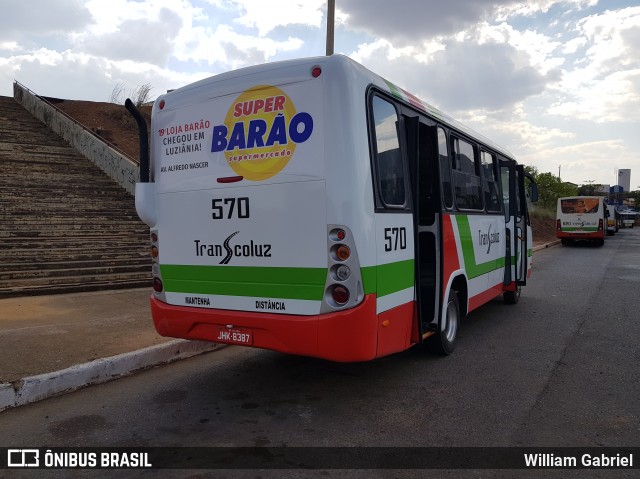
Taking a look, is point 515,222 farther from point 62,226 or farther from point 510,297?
point 62,226

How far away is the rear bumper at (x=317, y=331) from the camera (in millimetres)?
4125

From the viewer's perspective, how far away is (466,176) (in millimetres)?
6766

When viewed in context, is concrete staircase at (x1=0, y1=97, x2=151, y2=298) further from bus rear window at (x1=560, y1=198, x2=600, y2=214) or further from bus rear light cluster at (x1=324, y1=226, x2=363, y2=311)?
bus rear window at (x1=560, y1=198, x2=600, y2=214)

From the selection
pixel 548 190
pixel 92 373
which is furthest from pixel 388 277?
pixel 548 190

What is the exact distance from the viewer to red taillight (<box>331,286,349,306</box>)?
13.6 ft

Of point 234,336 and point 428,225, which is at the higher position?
point 428,225

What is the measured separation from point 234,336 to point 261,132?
185cm

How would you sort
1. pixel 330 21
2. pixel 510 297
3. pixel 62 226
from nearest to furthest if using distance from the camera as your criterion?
pixel 510 297, pixel 62 226, pixel 330 21

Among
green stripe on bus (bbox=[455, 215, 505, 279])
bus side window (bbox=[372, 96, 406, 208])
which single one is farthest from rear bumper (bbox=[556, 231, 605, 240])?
bus side window (bbox=[372, 96, 406, 208])

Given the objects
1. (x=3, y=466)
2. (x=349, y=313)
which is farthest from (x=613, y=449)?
(x=3, y=466)

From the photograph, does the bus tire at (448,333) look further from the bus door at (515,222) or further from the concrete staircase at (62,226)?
the concrete staircase at (62,226)

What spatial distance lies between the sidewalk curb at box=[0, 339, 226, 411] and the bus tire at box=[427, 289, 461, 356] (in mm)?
2796

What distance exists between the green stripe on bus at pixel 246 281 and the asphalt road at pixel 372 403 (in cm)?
103

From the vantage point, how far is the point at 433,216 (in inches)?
221
